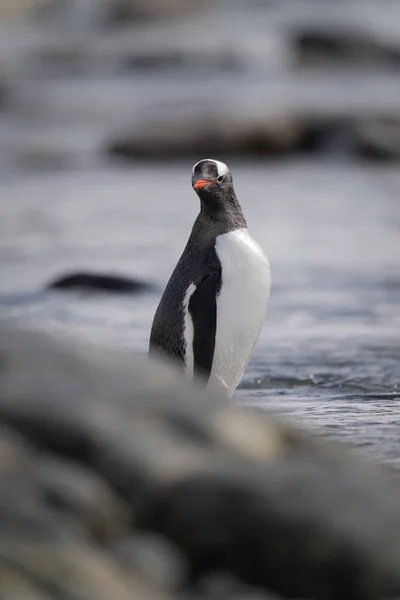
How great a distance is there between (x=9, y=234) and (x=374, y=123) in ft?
24.2

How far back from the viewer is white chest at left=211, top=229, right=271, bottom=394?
5.88 meters

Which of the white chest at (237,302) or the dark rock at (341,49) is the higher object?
the dark rock at (341,49)

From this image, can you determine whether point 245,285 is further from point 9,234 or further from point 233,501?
point 9,234

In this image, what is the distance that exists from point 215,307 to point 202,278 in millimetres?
120

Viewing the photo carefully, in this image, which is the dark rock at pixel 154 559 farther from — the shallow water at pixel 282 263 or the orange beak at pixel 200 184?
the orange beak at pixel 200 184

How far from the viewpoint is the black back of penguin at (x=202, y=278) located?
19.3 feet

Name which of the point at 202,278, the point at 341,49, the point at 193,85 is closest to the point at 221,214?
the point at 202,278

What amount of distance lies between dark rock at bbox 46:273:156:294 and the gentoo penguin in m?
3.46

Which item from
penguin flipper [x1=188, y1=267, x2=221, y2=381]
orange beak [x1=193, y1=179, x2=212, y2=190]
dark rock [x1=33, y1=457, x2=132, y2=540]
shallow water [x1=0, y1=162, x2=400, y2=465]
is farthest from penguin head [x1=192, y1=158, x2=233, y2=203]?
dark rock [x1=33, y1=457, x2=132, y2=540]

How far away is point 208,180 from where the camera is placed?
615cm

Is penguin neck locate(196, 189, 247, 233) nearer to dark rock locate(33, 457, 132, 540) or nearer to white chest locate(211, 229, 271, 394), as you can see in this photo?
white chest locate(211, 229, 271, 394)

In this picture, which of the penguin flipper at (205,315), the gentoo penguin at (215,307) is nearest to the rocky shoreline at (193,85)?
the gentoo penguin at (215,307)

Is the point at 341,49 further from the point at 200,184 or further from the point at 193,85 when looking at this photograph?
the point at 200,184

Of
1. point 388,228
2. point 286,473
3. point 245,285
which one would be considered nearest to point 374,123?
point 388,228
